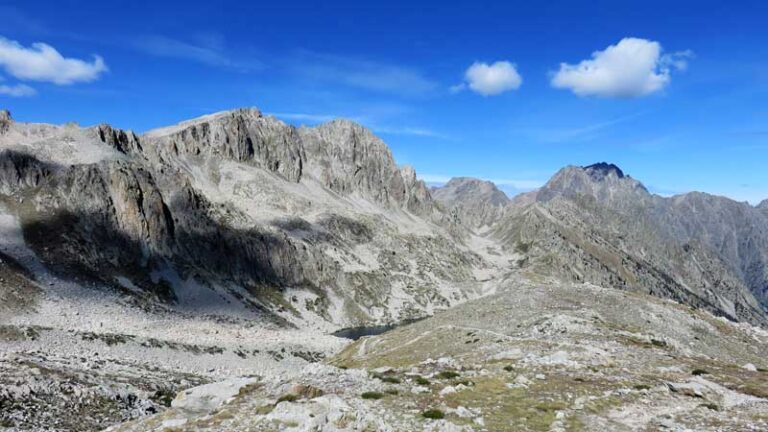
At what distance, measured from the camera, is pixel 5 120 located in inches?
7283

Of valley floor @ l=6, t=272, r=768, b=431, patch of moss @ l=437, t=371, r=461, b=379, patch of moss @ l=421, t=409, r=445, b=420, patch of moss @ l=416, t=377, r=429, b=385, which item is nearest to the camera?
patch of moss @ l=421, t=409, r=445, b=420

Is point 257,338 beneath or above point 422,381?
beneath

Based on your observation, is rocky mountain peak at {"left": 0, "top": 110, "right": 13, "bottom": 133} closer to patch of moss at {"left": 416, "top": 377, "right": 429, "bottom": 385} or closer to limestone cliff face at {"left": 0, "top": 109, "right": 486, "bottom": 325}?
limestone cliff face at {"left": 0, "top": 109, "right": 486, "bottom": 325}

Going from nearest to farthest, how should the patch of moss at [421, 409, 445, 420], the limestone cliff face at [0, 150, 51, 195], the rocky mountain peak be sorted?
1. the patch of moss at [421, 409, 445, 420]
2. the limestone cliff face at [0, 150, 51, 195]
3. the rocky mountain peak

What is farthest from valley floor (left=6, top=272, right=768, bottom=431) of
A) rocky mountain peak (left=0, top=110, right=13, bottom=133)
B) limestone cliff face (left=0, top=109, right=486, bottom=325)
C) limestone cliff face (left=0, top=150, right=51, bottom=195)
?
rocky mountain peak (left=0, top=110, right=13, bottom=133)

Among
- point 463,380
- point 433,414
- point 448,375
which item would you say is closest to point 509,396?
point 463,380

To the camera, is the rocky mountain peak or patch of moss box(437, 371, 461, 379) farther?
the rocky mountain peak

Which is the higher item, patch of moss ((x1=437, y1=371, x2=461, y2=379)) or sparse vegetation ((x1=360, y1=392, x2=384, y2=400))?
sparse vegetation ((x1=360, y1=392, x2=384, y2=400))

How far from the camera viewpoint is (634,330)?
59.0 metres

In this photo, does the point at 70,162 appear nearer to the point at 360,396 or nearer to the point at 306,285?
the point at 306,285

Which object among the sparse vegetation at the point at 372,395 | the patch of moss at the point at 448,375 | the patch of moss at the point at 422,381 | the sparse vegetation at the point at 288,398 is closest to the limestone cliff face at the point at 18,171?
the sparse vegetation at the point at 288,398

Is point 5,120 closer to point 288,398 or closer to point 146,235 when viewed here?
point 146,235

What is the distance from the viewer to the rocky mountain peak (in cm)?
18238

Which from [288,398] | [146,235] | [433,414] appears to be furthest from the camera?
[146,235]
